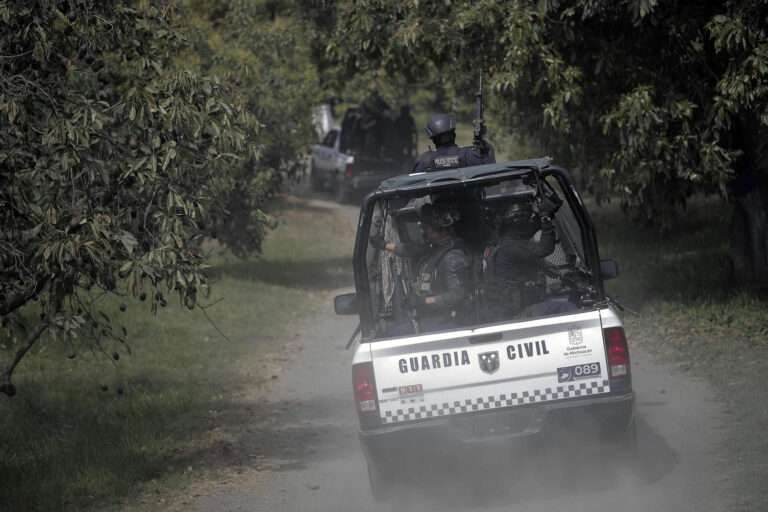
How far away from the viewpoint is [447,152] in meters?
8.88

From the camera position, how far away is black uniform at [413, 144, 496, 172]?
863 cm

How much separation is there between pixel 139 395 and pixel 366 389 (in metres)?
4.96

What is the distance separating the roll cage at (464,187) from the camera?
22.8 ft

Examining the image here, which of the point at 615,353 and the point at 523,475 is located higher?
the point at 615,353

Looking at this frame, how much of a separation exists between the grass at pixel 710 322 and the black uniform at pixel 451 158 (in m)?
2.81

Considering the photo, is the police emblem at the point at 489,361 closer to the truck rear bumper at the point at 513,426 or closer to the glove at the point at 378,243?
the truck rear bumper at the point at 513,426

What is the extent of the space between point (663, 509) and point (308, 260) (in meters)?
14.8

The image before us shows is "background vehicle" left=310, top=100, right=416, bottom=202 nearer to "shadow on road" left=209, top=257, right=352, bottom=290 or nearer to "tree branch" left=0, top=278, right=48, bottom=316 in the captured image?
"shadow on road" left=209, top=257, right=352, bottom=290

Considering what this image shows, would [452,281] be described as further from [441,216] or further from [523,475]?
[523,475]

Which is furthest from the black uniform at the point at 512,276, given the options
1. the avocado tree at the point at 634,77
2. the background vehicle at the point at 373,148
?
the background vehicle at the point at 373,148

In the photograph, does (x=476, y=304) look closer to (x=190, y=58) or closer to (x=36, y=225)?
(x=36, y=225)

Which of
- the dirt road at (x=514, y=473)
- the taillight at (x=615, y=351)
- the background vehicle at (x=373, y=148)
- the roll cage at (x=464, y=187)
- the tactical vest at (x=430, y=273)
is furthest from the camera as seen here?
the background vehicle at (x=373, y=148)

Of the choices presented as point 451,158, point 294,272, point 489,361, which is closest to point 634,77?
point 451,158

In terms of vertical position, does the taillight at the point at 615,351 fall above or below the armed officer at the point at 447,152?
below
